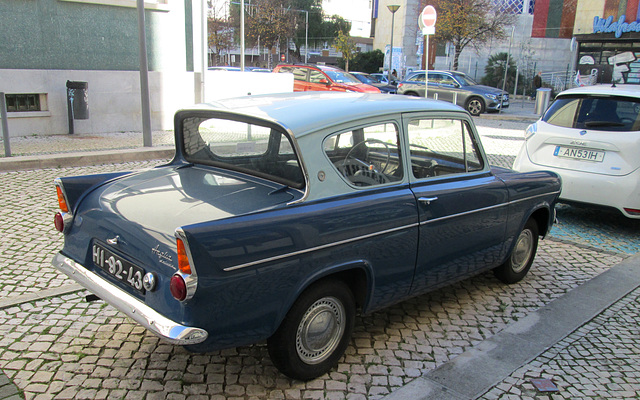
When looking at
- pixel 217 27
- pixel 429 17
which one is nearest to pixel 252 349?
pixel 429 17

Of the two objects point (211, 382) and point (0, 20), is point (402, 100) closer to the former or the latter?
point (211, 382)

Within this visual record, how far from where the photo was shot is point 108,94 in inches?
485

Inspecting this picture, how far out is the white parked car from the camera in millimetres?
6398

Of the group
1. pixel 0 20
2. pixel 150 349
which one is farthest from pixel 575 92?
pixel 0 20

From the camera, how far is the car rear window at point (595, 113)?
656 cm

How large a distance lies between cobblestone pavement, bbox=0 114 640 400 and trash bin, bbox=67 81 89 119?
6.79 metres

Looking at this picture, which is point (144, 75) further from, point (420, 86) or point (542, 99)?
point (542, 99)

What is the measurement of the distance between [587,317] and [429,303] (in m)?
1.30

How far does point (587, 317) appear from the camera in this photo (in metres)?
4.48

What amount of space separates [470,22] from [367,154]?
31.0 meters

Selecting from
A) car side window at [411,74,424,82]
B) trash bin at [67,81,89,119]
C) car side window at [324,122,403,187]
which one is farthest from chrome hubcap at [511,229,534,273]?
car side window at [411,74,424,82]

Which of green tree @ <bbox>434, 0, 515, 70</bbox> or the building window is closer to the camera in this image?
the building window

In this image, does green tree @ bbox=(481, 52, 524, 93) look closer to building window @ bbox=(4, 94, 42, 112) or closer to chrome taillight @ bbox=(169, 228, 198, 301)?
building window @ bbox=(4, 94, 42, 112)

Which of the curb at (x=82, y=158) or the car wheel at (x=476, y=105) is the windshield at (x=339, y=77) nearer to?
the car wheel at (x=476, y=105)
